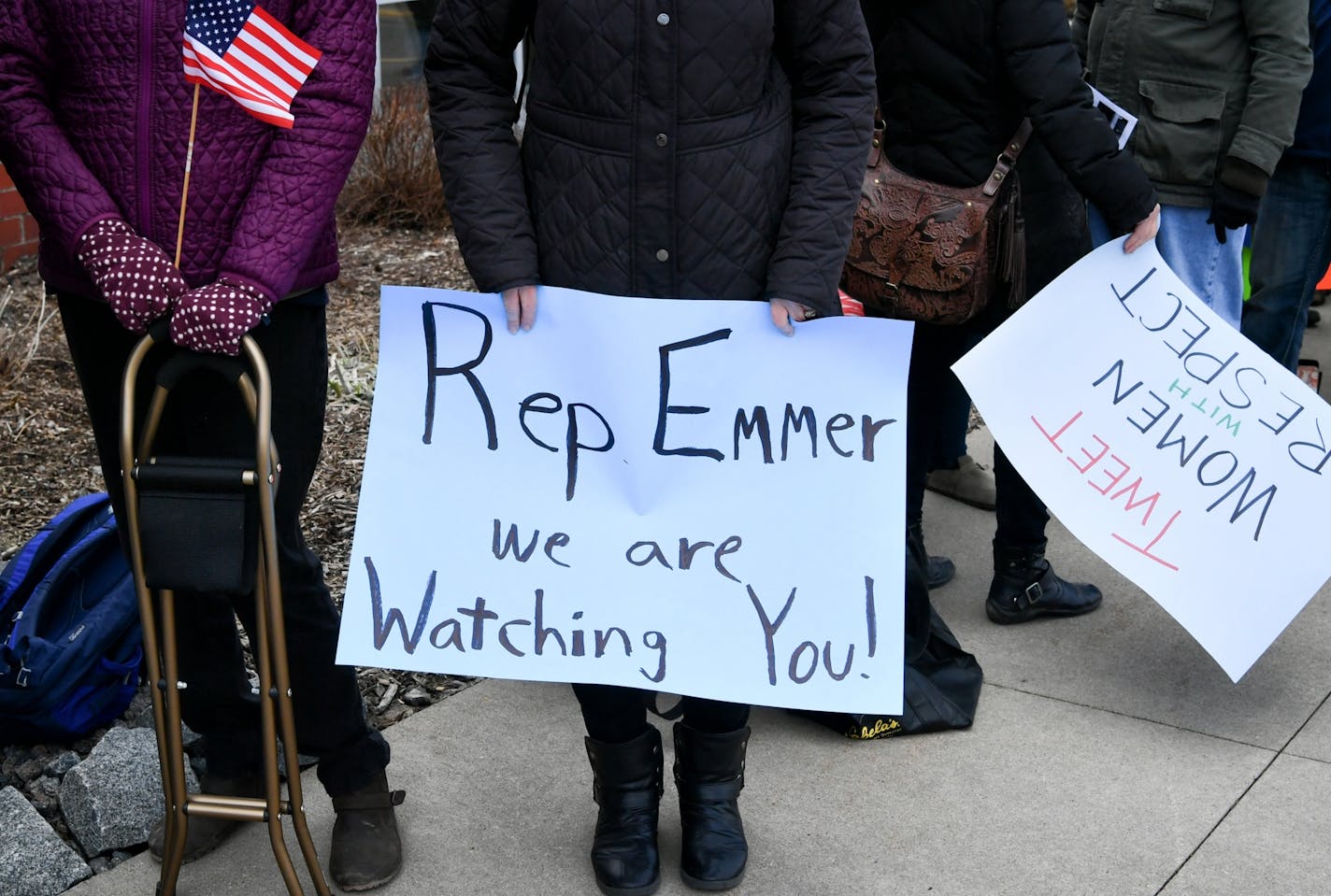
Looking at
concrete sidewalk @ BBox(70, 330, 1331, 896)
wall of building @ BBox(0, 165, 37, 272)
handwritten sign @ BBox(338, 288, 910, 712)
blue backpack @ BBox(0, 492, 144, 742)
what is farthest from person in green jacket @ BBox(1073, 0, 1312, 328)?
wall of building @ BBox(0, 165, 37, 272)

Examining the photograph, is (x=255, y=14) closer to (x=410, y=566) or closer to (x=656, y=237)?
(x=656, y=237)

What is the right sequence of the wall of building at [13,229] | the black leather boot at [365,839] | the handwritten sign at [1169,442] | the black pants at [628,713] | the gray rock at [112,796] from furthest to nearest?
the wall of building at [13,229] → the handwritten sign at [1169,442] → the gray rock at [112,796] → the black leather boot at [365,839] → the black pants at [628,713]

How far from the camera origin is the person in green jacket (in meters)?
3.73

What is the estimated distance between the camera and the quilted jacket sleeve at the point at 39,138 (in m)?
2.41

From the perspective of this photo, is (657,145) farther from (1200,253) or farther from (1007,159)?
(1200,253)

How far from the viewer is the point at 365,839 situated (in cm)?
293

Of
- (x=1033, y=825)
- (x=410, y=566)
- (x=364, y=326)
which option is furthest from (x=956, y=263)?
(x=364, y=326)

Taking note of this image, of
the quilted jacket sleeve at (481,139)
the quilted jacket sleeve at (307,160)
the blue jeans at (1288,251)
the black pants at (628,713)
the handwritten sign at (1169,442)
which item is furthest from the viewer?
the blue jeans at (1288,251)

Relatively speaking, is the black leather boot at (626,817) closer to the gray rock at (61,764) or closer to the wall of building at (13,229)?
the gray rock at (61,764)

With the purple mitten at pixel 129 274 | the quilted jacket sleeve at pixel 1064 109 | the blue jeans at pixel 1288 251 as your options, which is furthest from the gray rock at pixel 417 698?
the blue jeans at pixel 1288 251

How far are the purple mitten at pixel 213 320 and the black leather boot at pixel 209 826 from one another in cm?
108

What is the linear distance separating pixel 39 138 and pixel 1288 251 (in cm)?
351

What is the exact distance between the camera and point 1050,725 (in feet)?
11.5

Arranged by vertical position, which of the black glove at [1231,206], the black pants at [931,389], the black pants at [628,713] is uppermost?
the black glove at [1231,206]
